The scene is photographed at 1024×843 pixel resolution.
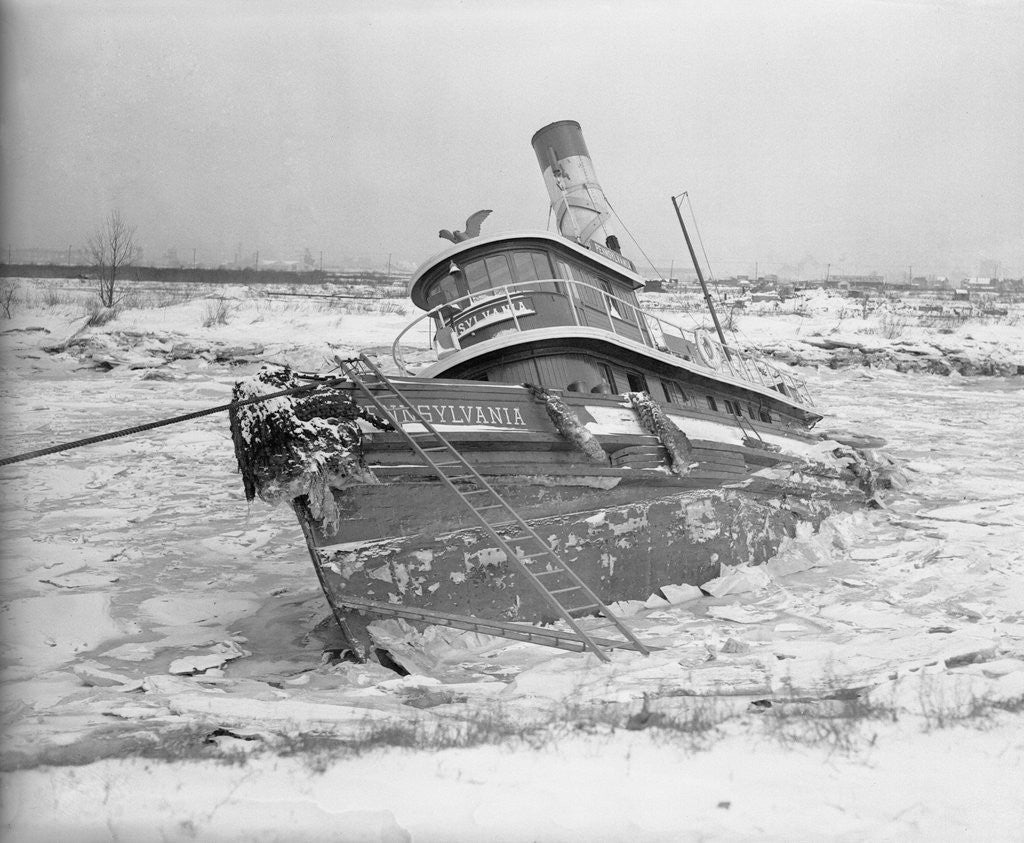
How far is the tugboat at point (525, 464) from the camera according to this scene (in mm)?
6793

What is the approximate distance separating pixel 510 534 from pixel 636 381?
123 inches

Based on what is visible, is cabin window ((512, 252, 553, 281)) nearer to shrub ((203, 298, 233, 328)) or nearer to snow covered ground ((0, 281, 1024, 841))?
snow covered ground ((0, 281, 1024, 841))

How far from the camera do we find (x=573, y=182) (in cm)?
1262

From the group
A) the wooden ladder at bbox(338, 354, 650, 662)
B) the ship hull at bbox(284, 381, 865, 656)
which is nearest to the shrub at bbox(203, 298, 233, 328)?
the ship hull at bbox(284, 381, 865, 656)

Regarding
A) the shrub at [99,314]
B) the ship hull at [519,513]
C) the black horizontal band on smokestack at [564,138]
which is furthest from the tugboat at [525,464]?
the shrub at [99,314]

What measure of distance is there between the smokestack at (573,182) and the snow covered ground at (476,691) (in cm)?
548

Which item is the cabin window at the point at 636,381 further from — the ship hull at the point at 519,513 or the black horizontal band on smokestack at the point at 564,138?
the black horizontal band on smokestack at the point at 564,138

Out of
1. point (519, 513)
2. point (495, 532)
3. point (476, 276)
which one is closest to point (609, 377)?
point (476, 276)

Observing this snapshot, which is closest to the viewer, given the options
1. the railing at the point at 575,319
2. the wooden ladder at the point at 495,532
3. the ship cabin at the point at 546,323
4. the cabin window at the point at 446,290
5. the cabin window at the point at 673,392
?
the wooden ladder at the point at 495,532

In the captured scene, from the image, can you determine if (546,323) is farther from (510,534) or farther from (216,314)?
(216,314)

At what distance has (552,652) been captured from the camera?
22.0ft

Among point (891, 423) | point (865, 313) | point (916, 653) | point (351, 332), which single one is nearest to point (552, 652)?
point (916, 653)

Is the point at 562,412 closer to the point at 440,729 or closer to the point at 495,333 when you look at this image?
the point at 495,333

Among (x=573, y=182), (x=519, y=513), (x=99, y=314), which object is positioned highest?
(x=99, y=314)
